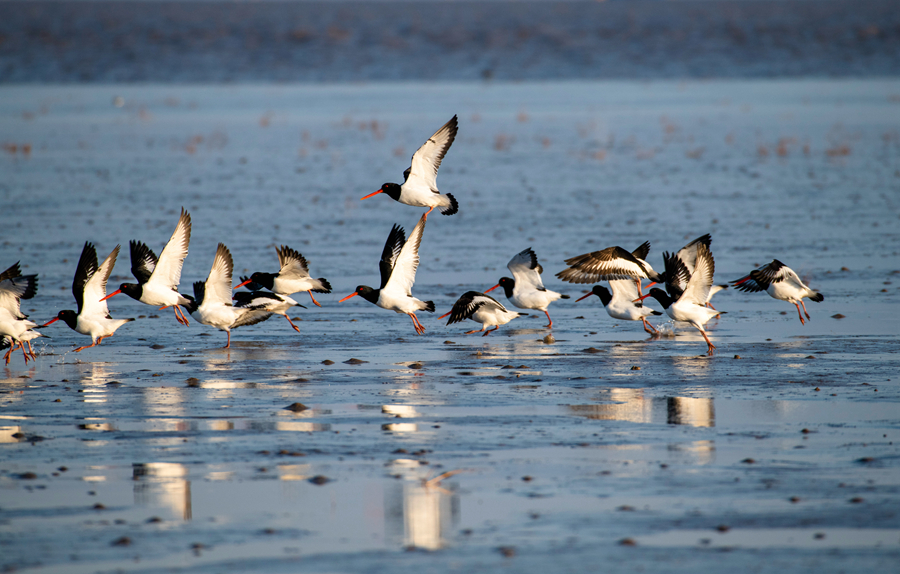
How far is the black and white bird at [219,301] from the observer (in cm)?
1220

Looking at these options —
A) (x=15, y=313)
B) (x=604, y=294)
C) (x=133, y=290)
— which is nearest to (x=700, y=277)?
(x=604, y=294)

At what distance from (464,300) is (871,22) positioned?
318ft

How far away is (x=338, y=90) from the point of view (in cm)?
5819

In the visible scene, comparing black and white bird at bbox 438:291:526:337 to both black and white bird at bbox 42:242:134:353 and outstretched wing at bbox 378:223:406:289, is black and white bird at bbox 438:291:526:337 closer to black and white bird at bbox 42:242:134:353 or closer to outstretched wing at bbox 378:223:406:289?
outstretched wing at bbox 378:223:406:289

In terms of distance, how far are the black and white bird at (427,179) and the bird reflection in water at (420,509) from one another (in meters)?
6.15

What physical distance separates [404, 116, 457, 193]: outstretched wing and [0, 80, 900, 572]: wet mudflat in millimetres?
1725

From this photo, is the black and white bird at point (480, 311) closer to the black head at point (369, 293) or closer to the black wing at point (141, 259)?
the black head at point (369, 293)

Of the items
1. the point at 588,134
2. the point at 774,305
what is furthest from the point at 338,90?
the point at 774,305

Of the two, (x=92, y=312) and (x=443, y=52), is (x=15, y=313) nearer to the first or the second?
(x=92, y=312)

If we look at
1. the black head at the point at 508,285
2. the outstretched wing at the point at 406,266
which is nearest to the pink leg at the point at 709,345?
the black head at the point at 508,285

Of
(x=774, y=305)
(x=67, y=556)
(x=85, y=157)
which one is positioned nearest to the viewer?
(x=67, y=556)

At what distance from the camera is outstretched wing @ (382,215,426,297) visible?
12.6 m

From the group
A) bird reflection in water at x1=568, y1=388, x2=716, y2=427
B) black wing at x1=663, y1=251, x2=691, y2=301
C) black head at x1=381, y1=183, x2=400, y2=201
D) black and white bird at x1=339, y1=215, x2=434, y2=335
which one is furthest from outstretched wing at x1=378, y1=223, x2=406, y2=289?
bird reflection in water at x1=568, y1=388, x2=716, y2=427

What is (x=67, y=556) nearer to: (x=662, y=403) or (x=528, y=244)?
(x=662, y=403)
